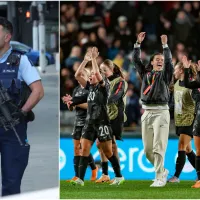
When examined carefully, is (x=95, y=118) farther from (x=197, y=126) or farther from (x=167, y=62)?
(x=197, y=126)

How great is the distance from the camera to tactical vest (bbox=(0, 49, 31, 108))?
530 centimetres

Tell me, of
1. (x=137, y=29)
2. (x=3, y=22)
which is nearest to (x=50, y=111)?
(x=3, y=22)

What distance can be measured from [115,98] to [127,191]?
1064 mm

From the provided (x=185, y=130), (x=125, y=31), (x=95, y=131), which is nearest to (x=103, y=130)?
(x=95, y=131)

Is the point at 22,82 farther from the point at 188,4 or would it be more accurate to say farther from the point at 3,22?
the point at 188,4

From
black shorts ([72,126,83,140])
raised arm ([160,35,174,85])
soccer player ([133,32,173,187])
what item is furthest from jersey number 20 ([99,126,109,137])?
raised arm ([160,35,174,85])

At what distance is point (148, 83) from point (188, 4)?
550 centimetres

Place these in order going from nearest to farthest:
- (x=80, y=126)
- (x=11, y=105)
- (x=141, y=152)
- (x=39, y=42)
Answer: (x=11, y=105) → (x=39, y=42) → (x=80, y=126) → (x=141, y=152)

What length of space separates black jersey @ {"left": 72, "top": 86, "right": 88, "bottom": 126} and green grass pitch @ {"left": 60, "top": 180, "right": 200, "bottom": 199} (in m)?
0.70

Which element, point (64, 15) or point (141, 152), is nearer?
point (141, 152)

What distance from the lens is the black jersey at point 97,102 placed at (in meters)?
7.57

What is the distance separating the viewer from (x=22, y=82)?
536 centimetres

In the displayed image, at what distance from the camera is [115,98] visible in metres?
8.31

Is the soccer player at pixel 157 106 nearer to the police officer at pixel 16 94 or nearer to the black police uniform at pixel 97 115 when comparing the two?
the black police uniform at pixel 97 115
